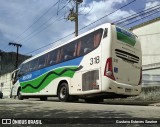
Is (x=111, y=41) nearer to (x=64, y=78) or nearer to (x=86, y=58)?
(x=86, y=58)

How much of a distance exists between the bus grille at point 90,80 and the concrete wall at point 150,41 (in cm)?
1634

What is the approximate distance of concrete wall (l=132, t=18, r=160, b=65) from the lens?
98.1 feet

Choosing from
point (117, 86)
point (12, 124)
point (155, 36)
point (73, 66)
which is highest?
point (155, 36)

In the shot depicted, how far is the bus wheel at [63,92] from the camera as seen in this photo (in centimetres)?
1608

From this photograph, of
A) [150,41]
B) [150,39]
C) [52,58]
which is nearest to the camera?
[52,58]

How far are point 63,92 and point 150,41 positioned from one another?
16483mm

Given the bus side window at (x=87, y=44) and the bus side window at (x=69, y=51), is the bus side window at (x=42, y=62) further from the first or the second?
the bus side window at (x=87, y=44)

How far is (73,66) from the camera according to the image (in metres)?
15.8

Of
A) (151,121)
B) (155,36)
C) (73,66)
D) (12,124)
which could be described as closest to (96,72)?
(73,66)

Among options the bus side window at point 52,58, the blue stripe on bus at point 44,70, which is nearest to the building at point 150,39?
the blue stripe on bus at point 44,70

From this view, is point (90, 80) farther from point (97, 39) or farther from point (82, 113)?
point (82, 113)

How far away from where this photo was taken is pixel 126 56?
14.4m

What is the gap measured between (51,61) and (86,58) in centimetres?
424

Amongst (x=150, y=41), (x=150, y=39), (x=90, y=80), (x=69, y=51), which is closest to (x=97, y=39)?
(x=90, y=80)
